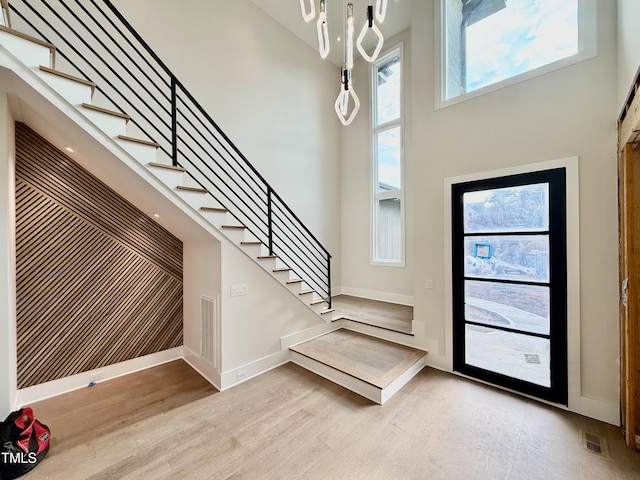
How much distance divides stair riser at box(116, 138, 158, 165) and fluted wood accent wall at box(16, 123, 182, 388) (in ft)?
4.37

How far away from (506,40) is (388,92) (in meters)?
2.68

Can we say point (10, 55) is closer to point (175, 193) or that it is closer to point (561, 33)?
point (175, 193)

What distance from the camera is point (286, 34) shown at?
5160 mm

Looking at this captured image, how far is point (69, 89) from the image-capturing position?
82.5 inches

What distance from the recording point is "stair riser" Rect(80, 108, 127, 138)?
2.19 metres

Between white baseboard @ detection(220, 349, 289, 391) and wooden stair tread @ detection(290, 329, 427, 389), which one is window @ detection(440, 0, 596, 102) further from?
white baseboard @ detection(220, 349, 289, 391)

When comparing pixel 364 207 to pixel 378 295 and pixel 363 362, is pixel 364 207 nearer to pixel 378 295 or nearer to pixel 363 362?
pixel 378 295

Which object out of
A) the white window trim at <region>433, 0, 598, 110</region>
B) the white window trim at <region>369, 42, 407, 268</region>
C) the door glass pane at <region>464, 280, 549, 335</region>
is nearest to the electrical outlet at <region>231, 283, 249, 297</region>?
the door glass pane at <region>464, 280, 549, 335</region>

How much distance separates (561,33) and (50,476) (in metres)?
5.98

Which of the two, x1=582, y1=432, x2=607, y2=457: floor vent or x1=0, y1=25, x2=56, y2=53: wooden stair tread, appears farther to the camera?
x1=582, y1=432, x2=607, y2=457: floor vent

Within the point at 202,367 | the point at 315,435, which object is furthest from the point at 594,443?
the point at 202,367

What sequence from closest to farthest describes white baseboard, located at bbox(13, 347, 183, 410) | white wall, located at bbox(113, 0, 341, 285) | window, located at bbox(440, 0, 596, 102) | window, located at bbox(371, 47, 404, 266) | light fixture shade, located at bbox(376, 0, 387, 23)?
1. light fixture shade, located at bbox(376, 0, 387, 23)
2. window, located at bbox(440, 0, 596, 102)
3. white baseboard, located at bbox(13, 347, 183, 410)
4. white wall, located at bbox(113, 0, 341, 285)
5. window, located at bbox(371, 47, 404, 266)

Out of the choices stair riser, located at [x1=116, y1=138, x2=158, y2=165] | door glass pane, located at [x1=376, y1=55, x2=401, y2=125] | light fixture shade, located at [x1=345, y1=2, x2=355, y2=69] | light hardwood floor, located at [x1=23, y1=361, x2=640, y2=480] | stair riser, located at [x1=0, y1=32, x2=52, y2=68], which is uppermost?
door glass pane, located at [x1=376, y1=55, x2=401, y2=125]

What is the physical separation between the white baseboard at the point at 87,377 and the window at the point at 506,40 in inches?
206
